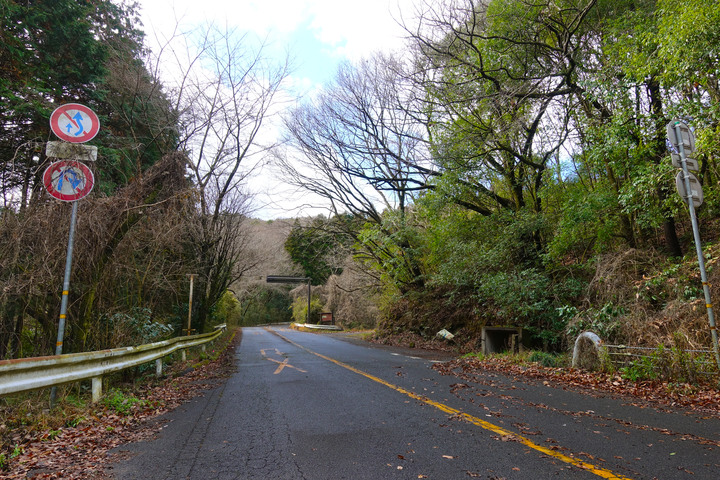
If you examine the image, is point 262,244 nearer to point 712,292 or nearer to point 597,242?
point 597,242

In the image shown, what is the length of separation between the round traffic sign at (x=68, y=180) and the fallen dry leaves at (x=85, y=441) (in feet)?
9.59

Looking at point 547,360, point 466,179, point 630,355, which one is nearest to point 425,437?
point 630,355

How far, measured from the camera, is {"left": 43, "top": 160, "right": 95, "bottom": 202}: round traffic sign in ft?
19.0

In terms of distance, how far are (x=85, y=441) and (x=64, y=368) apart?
1.17m

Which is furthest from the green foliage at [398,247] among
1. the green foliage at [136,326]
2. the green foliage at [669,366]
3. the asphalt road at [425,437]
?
the asphalt road at [425,437]

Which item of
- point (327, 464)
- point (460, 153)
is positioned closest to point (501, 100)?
point (460, 153)

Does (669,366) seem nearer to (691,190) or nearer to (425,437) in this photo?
(691,190)

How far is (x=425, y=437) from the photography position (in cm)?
434

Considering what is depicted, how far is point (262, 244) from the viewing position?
25.8m

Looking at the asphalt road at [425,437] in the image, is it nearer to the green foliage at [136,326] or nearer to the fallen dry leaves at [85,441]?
the fallen dry leaves at [85,441]

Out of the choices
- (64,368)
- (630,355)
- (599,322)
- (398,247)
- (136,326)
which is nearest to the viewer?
(64,368)

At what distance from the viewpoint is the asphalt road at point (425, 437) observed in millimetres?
3480

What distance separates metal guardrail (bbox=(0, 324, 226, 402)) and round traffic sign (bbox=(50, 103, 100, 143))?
2884 mm

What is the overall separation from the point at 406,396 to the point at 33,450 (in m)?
4.52
